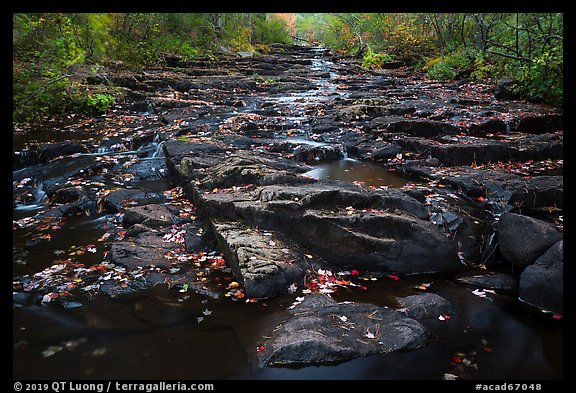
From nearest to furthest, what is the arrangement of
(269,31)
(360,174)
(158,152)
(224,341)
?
(224,341)
(360,174)
(158,152)
(269,31)

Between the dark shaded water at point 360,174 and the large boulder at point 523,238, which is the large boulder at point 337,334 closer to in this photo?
the large boulder at point 523,238

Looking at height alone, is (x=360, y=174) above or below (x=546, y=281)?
above

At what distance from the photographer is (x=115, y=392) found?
11.0 ft

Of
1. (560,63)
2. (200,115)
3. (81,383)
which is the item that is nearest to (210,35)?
(200,115)

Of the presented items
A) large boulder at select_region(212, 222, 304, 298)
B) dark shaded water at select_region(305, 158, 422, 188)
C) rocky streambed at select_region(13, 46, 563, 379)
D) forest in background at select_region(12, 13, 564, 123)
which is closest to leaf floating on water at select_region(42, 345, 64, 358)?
rocky streambed at select_region(13, 46, 563, 379)

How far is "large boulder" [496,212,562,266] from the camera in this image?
493cm

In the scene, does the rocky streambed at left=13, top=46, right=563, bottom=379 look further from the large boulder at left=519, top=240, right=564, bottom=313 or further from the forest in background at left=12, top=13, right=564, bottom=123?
the forest in background at left=12, top=13, right=564, bottom=123

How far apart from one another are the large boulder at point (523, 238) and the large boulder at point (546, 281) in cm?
32

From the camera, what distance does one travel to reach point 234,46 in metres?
31.6

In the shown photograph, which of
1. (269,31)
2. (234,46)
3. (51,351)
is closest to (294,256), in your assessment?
(51,351)

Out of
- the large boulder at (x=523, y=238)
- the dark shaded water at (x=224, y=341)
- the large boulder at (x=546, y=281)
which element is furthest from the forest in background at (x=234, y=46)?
the dark shaded water at (x=224, y=341)

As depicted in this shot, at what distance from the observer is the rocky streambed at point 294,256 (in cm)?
375

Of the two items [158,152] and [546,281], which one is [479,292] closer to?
[546,281]

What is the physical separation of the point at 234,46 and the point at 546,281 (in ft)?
103
